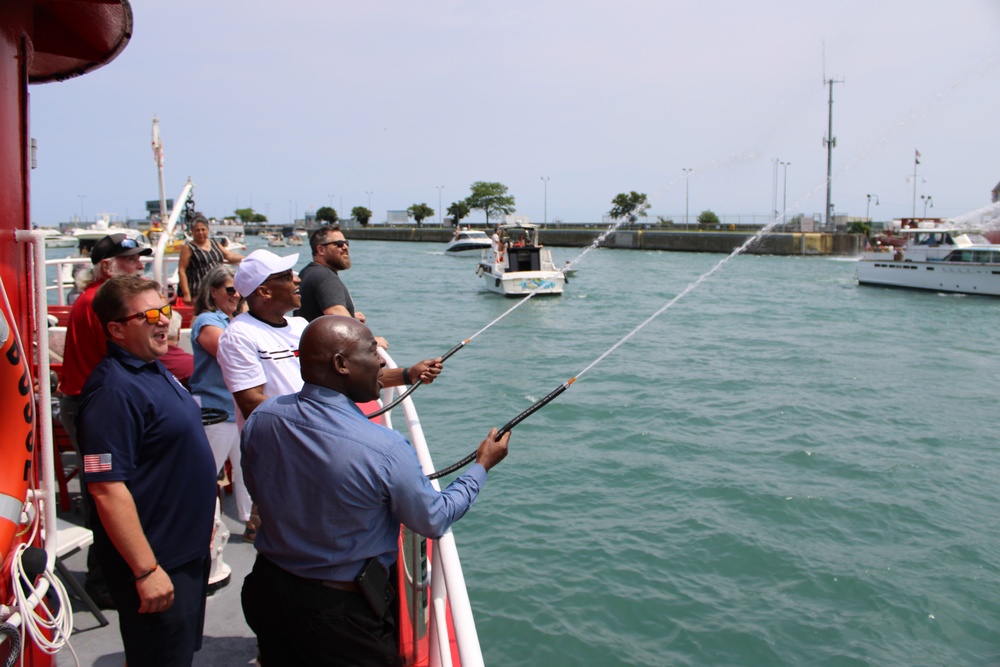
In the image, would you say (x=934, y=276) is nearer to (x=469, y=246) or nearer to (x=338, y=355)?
(x=338, y=355)

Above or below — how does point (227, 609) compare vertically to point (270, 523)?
below

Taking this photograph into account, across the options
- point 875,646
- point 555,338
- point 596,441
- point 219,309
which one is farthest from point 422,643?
point 555,338

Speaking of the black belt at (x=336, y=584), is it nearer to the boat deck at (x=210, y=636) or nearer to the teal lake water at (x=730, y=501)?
the boat deck at (x=210, y=636)

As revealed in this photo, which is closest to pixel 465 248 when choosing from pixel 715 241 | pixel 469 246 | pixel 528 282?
pixel 469 246

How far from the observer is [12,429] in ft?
7.82

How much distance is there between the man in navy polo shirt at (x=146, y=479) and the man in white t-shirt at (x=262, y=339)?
637mm

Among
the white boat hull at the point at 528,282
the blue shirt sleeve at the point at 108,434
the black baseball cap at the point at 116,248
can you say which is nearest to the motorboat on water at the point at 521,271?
the white boat hull at the point at 528,282

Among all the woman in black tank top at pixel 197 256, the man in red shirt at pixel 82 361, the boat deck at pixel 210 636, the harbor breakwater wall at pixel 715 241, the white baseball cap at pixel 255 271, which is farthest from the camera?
the harbor breakwater wall at pixel 715 241

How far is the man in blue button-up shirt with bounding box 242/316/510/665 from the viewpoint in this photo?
234 cm

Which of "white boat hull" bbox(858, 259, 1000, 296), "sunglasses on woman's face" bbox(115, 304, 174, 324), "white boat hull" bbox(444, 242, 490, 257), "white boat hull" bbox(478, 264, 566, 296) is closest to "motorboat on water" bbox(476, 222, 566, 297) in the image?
"white boat hull" bbox(478, 264, 566, 296)

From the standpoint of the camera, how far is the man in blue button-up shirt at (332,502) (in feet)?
7.66

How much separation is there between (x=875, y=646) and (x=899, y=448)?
243 inches

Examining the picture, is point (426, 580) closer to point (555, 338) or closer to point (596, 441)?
point (596, 441)

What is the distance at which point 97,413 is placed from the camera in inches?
102
